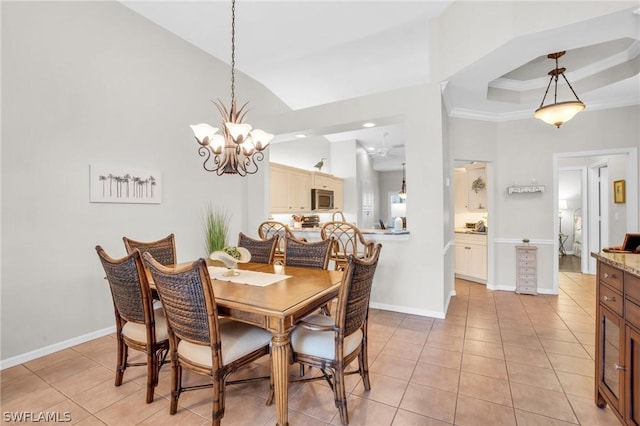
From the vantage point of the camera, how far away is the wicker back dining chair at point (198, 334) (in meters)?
1.56

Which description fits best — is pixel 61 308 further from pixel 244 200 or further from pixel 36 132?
pixel 244 200

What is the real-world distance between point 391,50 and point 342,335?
3.89m

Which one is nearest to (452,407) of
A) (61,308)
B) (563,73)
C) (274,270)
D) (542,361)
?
(542,361)

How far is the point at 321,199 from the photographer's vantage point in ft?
21.9

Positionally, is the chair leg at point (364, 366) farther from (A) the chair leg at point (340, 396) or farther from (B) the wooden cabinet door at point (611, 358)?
(B) the wooden cabinet door at point (611, 358)

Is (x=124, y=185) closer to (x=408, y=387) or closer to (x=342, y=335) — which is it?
(x=342, y=335)

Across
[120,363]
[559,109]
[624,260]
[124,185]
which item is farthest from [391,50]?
[120,363]

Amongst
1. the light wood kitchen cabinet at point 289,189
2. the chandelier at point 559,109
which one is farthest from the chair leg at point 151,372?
the chandelier at point 559,109

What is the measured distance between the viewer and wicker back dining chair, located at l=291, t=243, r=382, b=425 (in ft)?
5.44

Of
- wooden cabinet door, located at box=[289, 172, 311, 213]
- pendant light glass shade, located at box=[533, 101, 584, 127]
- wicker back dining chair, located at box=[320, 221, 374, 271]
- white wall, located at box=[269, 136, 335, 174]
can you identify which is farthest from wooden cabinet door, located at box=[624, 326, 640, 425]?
white wall, located at box=[269, 136, 335, 174]

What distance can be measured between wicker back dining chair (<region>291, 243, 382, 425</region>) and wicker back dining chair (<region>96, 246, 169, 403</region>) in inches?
35.9

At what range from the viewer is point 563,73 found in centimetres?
382

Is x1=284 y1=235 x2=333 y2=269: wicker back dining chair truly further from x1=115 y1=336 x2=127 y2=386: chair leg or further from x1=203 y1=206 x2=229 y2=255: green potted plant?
x1=203 y1=206 x2=229 y2=255: green potted plant

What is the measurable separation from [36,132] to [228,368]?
269cm
